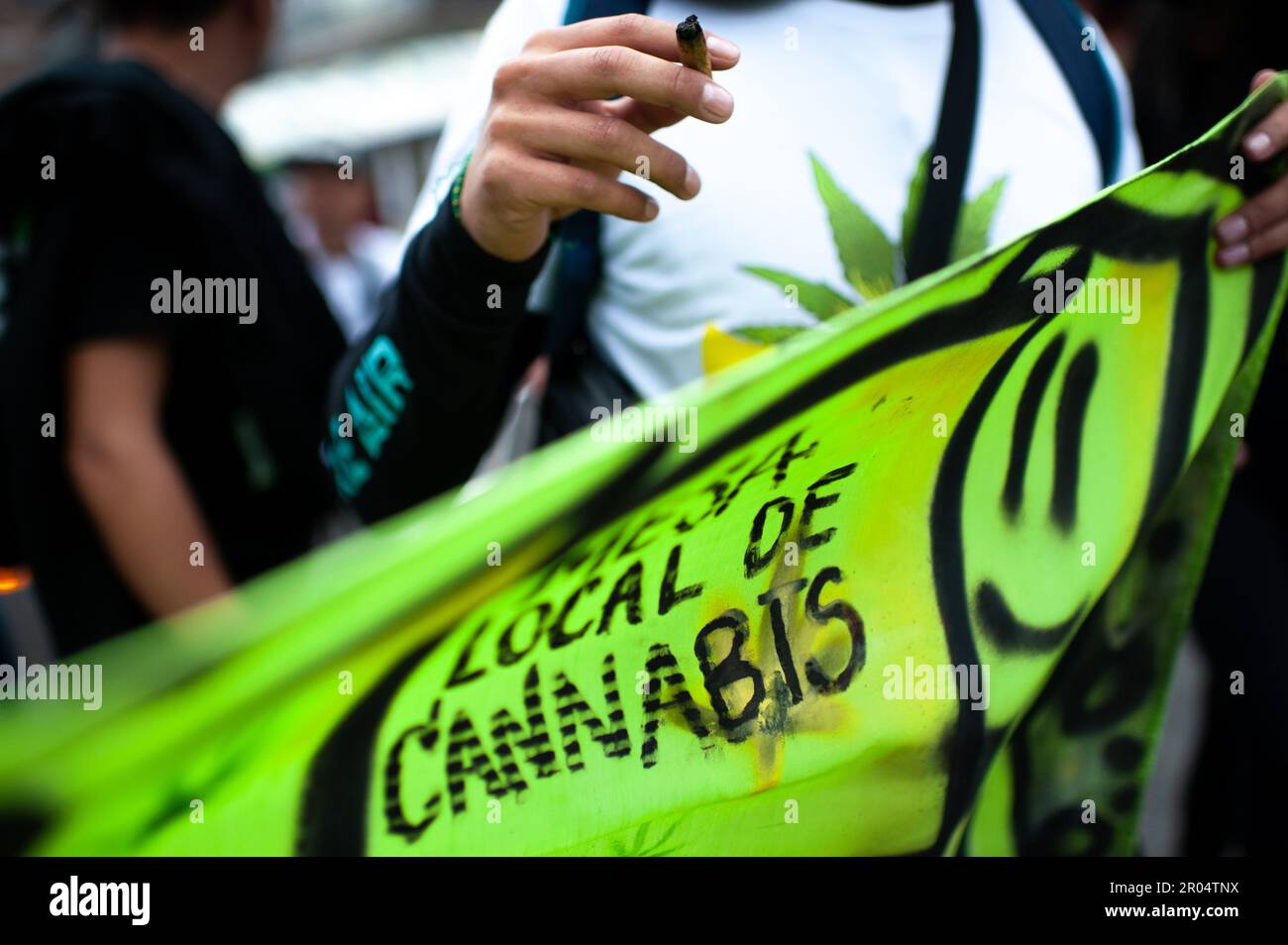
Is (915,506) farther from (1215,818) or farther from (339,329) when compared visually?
(1215,818)

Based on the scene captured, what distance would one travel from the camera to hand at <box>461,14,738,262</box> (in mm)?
860

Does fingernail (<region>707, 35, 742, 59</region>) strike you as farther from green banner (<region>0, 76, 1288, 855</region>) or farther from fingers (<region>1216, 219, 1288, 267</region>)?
fingers (<region>1216, 219, 1288, 267</region>)

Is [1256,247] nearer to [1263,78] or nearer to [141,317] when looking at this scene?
[1263,78]

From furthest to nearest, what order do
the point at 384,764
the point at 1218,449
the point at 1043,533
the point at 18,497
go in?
the point at 18,497 → the point at 1218,449 → the point at 1043,533 → the point at 384,764

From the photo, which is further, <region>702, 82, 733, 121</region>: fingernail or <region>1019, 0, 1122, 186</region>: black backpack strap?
<region>1019, 0, 1122, 186</region>: black backpack strap

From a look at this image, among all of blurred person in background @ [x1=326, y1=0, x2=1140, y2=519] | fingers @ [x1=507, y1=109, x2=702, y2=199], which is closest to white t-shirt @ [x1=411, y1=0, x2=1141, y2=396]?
blurred person in background @ [x1=326, y1=0, x2=1140, y2=519]

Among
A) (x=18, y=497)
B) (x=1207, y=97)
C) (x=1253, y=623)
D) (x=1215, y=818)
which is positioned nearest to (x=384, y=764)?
(x=18, y=497)

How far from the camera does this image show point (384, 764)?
2.50 ft

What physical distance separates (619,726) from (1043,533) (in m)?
0.48

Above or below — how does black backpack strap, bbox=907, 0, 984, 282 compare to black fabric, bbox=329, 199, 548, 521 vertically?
above

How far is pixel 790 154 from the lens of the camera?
1.16 meters

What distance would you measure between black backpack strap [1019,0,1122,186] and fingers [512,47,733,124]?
1.95 ft

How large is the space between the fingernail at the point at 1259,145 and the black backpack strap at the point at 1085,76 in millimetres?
158

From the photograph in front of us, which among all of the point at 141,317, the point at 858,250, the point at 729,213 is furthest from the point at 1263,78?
the point at 141,317
